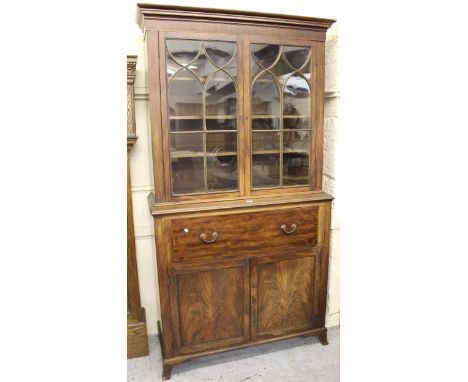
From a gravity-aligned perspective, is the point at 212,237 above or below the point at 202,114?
below

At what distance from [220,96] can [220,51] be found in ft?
0.65

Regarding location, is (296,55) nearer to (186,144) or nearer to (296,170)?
(296,170)

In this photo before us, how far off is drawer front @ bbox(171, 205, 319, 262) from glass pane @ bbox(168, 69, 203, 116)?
1.65ft

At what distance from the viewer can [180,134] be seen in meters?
1.54

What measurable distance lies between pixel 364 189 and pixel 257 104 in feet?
4.02

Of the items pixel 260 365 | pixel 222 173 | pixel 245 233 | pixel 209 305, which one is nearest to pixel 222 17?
pixel 222 173

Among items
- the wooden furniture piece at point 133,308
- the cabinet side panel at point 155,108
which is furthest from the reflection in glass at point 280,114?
the wooden furniture piece at point 133,308

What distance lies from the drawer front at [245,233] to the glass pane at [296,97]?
494 millimetres

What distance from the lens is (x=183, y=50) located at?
1.47 m

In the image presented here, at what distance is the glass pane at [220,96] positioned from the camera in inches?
60.9

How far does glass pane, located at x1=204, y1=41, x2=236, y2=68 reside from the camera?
4.90 ft

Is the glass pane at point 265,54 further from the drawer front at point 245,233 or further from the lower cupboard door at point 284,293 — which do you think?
the lower cupboard door at point 284,293

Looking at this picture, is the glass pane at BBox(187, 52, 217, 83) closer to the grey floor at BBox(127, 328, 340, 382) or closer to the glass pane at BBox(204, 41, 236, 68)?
the glass pane at BBox(204, 41, 236, 68)
